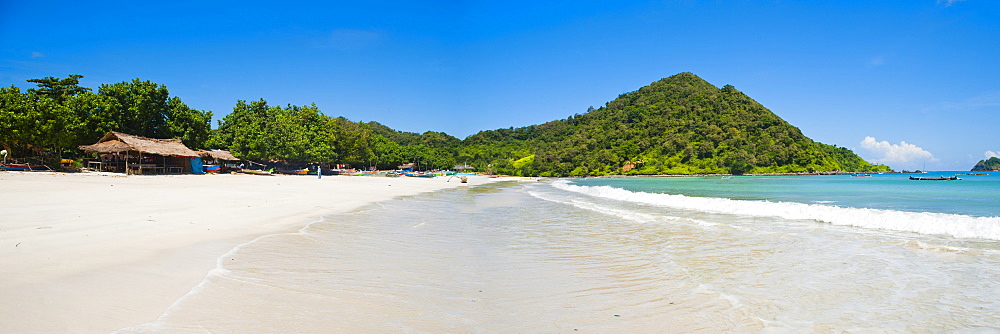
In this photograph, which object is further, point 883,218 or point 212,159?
point 212,159

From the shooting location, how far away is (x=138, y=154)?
34.4 metres

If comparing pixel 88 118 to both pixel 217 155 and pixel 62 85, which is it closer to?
pixel 217 155

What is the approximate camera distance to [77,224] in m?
8.20

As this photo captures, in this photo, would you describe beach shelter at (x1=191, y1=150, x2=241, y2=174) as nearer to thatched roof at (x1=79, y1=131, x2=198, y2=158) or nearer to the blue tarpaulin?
the blue tarpaulin

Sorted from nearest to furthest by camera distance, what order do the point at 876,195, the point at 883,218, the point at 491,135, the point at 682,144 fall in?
the point at 883,218, the point at 876,195, the point at 682,144, the point at 491,135

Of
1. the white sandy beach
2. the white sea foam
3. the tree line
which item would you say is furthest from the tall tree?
the white sea foam

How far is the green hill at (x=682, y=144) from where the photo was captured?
370 feet

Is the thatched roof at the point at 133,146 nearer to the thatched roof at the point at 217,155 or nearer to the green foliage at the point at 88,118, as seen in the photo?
the green foliage at the point at 88,118

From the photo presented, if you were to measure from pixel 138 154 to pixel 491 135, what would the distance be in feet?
512

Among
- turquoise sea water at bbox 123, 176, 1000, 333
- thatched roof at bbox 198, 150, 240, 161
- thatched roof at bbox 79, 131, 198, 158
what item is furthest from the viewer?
thatched roof at bbox 198, 150, 240, 161

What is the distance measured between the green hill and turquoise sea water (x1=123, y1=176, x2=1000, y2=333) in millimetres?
105088

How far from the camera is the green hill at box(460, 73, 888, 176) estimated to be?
113 metres

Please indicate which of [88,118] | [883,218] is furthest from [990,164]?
[88,118]

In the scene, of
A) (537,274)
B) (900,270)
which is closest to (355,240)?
(537,274)
